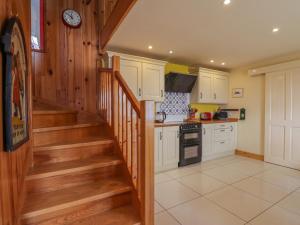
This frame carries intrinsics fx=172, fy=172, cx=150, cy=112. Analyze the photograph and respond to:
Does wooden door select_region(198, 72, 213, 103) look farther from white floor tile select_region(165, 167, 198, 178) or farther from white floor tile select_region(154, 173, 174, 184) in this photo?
white floor tile select_region(154, 173, 174, 184)

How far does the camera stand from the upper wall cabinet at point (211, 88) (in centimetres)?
421

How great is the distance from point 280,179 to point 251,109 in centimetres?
188

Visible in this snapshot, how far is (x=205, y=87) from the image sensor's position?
4.30m

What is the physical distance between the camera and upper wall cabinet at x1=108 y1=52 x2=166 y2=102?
3.16 meters

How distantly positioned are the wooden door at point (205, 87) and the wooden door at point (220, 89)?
163 mm

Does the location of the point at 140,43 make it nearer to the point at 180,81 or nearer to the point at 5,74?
the point at 180,81

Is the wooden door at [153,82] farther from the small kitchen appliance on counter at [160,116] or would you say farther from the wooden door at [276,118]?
the wooden door at [276,118]

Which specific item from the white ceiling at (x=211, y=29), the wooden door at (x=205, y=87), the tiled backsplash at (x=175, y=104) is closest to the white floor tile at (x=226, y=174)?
the tiled backsplash at (x=175, y=104)

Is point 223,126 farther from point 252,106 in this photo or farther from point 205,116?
point 252,106

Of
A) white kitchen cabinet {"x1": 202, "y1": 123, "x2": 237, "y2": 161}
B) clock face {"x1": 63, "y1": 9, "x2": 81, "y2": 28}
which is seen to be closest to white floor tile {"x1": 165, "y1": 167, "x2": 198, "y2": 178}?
white kitchen cabinet {"x1": 202, "y1": 123, "x2": 237, "y2": 161}

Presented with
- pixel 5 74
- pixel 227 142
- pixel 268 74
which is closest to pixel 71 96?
pixel 5 74

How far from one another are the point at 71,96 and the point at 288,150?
438 cm

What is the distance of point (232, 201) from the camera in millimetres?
2293

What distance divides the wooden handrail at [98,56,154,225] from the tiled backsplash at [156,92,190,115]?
1980 millimetres
